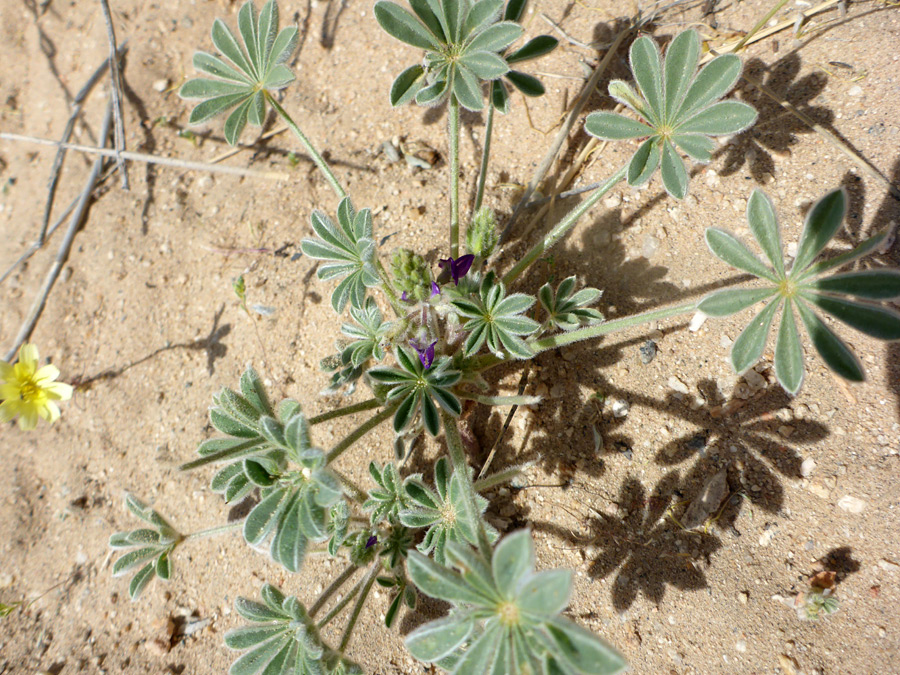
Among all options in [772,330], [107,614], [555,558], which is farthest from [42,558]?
[772,330]

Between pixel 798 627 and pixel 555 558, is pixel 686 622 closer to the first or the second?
pixel 798 627

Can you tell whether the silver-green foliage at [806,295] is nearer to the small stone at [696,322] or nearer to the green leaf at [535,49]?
the small stone at [696,322]

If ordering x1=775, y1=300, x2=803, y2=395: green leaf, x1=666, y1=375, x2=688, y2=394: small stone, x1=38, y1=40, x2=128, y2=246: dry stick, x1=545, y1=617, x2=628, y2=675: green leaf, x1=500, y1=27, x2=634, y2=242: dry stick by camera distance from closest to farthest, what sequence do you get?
1. x1=545, y1=617, x2=628, y2=675: green leaf
2. x1=775, y1=300, x2=803, y2=395: green leaf
3. x1=666, y1=375, x2=688, y2=394: small stone
4. x1=500, y1=27, x2=634, y2=242: dry stick
5. x1=38, y1=40, x2=128, y2=246: dry stick

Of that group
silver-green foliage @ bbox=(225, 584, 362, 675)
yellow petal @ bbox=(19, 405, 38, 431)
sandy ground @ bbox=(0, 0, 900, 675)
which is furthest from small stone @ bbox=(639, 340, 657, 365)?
yellow petal @ bbox=(19, 405, 38, 431)

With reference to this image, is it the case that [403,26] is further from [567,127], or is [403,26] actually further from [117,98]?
[117,98]

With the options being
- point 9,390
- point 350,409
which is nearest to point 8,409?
point 9,390

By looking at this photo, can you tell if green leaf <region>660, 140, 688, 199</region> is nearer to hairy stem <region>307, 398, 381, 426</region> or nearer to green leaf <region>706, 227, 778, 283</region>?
green leaf <region>706, 227, 778, 283</region>

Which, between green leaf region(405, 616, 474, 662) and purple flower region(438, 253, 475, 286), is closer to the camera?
green leaf region(405, 616, 474, 662)
